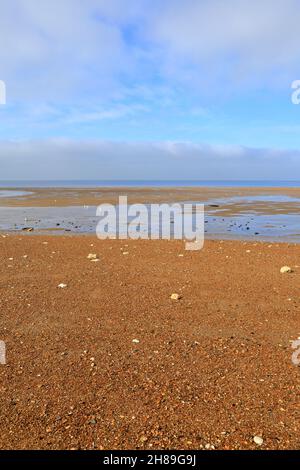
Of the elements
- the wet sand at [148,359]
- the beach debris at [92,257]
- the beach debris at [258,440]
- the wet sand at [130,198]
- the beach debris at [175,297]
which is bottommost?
the beach debris at [258,440]

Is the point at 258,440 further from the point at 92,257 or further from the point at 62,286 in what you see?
the point at 92,257

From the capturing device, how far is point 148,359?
18.1ft

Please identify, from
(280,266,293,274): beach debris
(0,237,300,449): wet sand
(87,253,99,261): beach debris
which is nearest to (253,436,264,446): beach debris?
(0,237,300,449): wet sand

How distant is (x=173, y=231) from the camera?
69.1 feet

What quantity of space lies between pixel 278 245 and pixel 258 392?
11.1 metres

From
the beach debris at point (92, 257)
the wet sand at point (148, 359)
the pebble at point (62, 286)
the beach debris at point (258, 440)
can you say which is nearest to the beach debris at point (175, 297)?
the wet sand at point (148, 359)

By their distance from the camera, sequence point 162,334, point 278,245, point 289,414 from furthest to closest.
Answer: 1. point 278,245
2. point 162,334
3. point 289,414

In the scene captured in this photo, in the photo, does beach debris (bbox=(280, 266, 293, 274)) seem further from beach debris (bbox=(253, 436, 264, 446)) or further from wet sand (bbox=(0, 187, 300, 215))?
wet sand (bbox=(0, 187, 300, 215))

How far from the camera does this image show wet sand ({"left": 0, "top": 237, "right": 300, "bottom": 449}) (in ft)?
13.2

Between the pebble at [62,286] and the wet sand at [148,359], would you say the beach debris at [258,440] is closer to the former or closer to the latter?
the wet sand at [148,359]

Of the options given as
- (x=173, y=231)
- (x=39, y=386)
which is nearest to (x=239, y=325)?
(x=39, y=386)

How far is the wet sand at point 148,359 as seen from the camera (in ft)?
13.2
